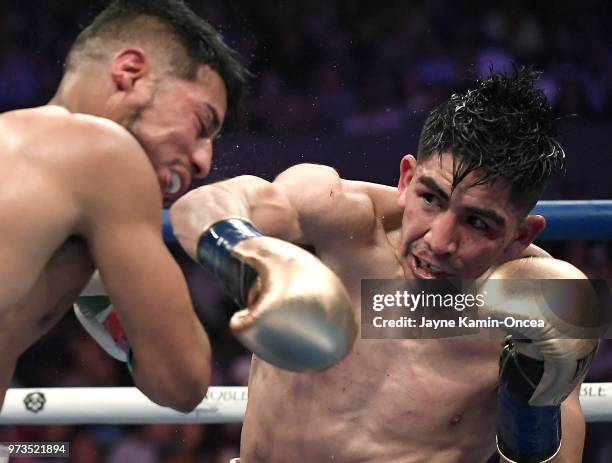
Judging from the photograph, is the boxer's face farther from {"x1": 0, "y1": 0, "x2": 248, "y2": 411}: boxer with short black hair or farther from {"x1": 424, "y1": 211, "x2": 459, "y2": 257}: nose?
{"x1": 0, "y1": 0, "x2": 248, "y2": 411}: boxer with short black hair

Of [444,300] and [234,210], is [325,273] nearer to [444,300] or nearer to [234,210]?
[234,210]

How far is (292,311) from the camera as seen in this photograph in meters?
0.96

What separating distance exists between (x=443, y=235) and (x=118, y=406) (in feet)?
2.59

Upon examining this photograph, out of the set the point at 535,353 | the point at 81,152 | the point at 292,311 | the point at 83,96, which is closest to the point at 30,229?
the point at 81,152

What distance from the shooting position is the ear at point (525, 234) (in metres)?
1.58

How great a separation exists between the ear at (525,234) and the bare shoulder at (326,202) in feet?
0.75

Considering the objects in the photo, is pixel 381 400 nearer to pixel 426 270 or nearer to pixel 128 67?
pixel 426 270

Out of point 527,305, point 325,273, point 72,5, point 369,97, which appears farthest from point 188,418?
point 72,5

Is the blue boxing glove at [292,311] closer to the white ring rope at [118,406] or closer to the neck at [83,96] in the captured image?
the neck at [83,96]

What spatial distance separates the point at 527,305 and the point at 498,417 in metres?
0.24

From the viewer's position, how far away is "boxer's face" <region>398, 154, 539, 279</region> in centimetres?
148

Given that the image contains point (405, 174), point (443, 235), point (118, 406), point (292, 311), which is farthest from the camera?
point (118, 406)

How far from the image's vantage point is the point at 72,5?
3.99 metres

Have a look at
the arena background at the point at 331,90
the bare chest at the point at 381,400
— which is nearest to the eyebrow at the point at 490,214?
the bare chest at the point at 381,400
